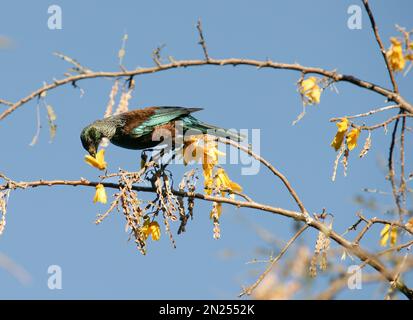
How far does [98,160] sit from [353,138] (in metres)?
1.61

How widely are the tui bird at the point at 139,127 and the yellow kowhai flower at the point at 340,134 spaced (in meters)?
2.36

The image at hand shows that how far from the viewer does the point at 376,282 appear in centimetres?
255

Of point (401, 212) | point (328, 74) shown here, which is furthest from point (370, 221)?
point (328, 74)

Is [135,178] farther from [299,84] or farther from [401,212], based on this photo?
[401,212]

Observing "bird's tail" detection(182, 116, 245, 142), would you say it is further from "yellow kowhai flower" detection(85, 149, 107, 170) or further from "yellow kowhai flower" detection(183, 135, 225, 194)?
"yellow kowhai flower" detection(85, 149, 107, 170)

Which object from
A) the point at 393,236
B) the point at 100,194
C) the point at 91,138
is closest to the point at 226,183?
the point at 100,194

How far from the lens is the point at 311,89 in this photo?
150 inches

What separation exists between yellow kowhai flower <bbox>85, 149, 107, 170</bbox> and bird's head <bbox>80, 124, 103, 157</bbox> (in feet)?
8.16

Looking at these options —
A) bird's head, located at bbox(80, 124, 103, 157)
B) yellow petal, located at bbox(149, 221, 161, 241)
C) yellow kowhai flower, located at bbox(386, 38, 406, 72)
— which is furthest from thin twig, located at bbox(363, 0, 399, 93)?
bird's head, located at bbox(80, 124, 103, 157)

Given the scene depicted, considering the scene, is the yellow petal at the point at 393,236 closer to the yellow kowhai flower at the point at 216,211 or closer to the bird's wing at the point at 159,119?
the yellow kowhai flower at the point at 216,211

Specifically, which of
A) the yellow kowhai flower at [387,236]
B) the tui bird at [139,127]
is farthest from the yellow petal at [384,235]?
the tui bird at [139,127]
